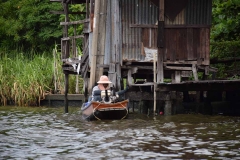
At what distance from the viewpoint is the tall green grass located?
27922mm

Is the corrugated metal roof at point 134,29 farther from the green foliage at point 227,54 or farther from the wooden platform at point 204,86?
the green foliage at point 227,54

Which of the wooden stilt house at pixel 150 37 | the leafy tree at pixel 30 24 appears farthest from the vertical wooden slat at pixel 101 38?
the leafy tree at pixel 30 24

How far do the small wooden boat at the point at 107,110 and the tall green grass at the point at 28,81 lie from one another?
352 inches

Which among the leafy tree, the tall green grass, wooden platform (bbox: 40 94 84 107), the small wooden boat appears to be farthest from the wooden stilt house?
the leafy tree

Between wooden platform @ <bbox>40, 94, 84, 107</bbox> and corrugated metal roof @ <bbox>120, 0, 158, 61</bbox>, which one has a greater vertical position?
corrugated metal roof @ <bbox>120, 0, 158, 61</bbox>

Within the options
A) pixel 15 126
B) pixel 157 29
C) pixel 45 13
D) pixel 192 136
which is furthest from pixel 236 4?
pixel 45 13

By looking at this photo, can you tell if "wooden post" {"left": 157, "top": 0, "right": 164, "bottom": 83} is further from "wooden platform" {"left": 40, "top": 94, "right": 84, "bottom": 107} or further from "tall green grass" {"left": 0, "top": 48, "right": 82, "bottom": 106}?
"tall green grass" {"left": 0, "top": 48, "right": 82, "bottom": 106}

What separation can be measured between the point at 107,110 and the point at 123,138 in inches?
172

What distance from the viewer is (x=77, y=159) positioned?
12.0 m

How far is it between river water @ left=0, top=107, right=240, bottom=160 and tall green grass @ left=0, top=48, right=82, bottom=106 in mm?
6467

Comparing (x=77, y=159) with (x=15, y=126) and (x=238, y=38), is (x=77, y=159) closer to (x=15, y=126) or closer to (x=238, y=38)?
(x=15, y=126)

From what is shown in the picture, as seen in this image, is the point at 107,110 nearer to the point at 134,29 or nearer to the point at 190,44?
the point at 134,29

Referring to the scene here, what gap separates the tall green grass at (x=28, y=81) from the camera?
27.9 metres

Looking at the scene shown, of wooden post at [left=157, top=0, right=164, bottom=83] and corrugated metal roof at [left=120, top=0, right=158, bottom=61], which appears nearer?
wooden post at [left=157, top=0, right=164, bottom=83]
